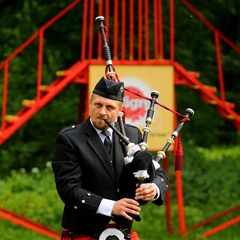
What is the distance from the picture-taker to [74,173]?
5.11 m

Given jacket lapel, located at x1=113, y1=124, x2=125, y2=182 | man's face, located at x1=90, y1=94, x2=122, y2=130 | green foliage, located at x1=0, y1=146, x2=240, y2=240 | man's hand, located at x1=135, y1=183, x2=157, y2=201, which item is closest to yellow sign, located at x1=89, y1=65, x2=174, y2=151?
green foliage, located at x1=0, y1=146, x2=240, y2=240

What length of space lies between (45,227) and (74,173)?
19.8ft

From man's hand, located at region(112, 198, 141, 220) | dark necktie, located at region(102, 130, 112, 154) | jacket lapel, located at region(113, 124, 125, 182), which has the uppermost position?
dark necktie, located at region(102, 130, 112, 154)

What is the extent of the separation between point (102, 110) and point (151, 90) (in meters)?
5.43

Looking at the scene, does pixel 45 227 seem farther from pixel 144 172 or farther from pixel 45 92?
pixel 144 172

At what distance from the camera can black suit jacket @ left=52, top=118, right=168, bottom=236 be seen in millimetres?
5121

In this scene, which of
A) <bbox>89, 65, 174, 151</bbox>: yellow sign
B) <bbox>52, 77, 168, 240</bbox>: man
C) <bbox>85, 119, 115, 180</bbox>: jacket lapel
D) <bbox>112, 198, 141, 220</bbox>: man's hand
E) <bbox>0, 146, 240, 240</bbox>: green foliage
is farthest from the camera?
<bbox>0, 146, 240, 240</bbox>: green foliage

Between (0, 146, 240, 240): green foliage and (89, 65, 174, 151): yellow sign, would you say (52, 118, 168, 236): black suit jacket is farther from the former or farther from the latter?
(0, 146, 240, 240): green foliage

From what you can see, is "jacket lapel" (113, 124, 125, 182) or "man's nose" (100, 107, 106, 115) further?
"jacket lapel" (113, 124, 125, 182)

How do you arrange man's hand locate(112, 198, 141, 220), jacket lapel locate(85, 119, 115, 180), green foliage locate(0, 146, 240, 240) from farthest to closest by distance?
green foliage locate(0, 146, 240, 240) → jacket lapel locate(85, 119, 115, 180) → man's hand locate(112, 198, 141, 220)

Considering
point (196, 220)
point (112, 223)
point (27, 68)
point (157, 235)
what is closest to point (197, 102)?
point (27, 68)

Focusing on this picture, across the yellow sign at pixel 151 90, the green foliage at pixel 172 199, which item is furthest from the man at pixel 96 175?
the green foliage at pixel 172 199

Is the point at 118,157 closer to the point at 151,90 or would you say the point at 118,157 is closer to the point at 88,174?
the point at 88,174

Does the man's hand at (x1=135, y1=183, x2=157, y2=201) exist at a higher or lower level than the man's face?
A: lower
